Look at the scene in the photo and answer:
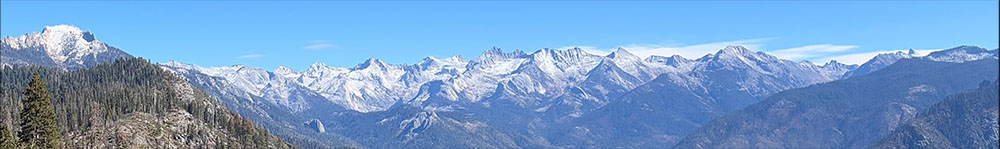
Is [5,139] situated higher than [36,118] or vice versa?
[36,118]

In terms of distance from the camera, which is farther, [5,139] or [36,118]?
[5,139]

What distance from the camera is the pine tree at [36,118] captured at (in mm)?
164000

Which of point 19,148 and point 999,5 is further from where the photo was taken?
point 19,148

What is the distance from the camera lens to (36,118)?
165 m

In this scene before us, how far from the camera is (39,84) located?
16288 cm

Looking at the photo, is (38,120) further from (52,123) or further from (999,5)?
(999,5)

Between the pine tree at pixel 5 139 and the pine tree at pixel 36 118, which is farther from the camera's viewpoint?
the pine tree at pixel 5 139

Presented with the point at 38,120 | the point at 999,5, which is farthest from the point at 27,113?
the point at 999,5

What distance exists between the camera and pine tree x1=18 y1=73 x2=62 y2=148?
538 ft

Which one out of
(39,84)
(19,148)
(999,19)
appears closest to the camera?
(999,19)

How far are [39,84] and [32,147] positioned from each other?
1022 cm

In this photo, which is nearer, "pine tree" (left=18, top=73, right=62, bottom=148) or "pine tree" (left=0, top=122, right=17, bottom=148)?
"pine tree" (left=18, top=73, right=62, bottom=148)

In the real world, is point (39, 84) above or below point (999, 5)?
above

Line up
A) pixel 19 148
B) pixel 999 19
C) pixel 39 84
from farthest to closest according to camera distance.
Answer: pixel 19 148, pixel 39 84, pixel 999 19
